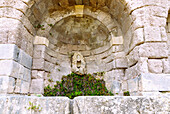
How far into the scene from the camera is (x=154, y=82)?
301 centimetres

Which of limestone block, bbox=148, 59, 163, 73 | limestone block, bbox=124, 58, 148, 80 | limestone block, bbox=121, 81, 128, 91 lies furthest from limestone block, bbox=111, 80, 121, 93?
limestone block, bbox=148, 59, 163, 73

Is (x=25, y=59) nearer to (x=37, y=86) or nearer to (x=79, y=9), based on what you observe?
(x=37, y=86)

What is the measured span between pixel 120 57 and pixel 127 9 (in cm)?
160

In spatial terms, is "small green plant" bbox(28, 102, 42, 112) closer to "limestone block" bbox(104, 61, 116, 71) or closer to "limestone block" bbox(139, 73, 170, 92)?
"limestone block" bbox(139, 73, 170, 92)

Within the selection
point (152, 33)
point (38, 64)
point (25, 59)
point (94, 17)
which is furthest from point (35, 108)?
point (94, 17)

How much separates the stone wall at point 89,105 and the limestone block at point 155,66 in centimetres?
203

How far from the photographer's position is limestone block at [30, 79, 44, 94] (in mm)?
4055

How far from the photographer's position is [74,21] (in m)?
5.32

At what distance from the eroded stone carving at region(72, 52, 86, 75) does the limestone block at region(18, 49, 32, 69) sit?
1.72 meters

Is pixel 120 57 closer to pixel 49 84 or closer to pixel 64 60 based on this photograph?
pixel 64 60

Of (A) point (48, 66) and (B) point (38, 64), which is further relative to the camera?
(A) point (48, 66)

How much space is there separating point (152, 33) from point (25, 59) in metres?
3.77

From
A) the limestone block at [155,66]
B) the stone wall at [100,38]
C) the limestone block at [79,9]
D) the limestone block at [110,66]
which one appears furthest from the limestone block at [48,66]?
the limestone block at [155,66]

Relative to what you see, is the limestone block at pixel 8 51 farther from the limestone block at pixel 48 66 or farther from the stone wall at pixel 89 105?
the stone wall at pixel 89 105
